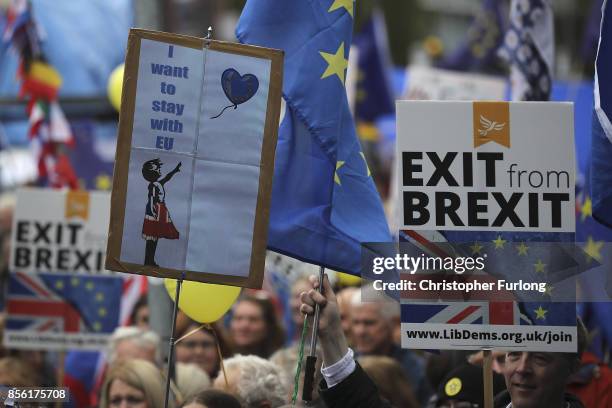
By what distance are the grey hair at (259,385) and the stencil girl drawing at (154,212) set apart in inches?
52.7

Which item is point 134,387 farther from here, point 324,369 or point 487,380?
point 487,380

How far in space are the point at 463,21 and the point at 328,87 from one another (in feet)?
182

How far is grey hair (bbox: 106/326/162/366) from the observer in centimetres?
799

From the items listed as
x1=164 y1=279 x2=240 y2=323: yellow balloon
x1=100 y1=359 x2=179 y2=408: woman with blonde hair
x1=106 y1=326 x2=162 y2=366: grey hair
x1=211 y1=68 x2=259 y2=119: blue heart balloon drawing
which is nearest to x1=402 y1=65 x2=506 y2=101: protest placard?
x1=106 y1=326 x2=162 y2=366: grey hair

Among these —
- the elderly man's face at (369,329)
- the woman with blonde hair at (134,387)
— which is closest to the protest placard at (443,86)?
the elderly man's face at (369,329)

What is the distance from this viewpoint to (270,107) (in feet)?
18.2

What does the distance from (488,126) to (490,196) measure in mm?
285

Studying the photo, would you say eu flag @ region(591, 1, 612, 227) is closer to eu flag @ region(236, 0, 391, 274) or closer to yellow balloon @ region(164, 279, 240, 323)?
eu flag @ region(236, 0, 391, 274)

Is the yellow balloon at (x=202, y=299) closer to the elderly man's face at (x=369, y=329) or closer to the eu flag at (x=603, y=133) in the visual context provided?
the eu flag at (x=603, y=133)

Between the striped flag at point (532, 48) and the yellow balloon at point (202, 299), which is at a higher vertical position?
the striped flag at point (532, 48)

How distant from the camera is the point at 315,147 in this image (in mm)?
6117

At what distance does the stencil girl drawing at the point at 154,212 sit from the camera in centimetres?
536

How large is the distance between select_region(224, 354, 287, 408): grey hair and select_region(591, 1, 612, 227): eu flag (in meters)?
1.98

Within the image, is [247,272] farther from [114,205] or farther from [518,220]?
[518,220]
